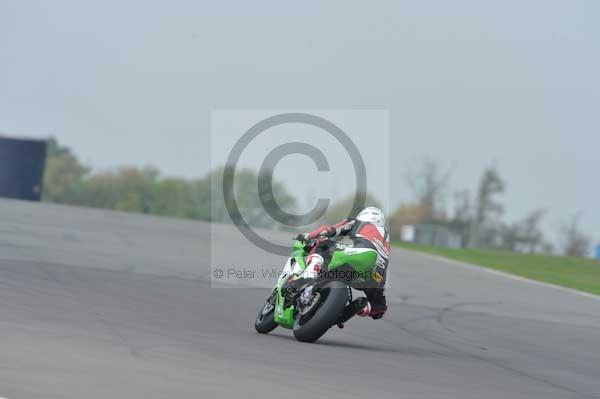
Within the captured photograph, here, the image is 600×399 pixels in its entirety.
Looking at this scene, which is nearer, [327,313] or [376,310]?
[327,313]

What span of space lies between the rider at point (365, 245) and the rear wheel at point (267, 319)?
78 centimetres

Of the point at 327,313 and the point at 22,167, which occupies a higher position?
the point at 22,167

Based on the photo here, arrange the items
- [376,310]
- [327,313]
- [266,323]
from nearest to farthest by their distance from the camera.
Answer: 1. [327,313]
2. [376,310]
3. [266,323]

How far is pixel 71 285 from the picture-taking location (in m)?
14.4

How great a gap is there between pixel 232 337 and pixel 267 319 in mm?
1005

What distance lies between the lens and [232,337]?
10.9 meters

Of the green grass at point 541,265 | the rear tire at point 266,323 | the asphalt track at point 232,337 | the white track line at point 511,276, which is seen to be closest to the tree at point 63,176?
the green grass at point 541,265

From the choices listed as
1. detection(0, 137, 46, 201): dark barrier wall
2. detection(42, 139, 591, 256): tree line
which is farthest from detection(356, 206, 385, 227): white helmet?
detection(42, 139, 591, 256): tree line

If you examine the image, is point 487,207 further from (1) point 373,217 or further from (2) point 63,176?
(1) point 373,217

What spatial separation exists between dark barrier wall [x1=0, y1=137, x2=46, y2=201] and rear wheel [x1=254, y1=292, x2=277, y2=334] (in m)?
33.9

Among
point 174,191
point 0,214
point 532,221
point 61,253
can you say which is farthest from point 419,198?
point 61,253

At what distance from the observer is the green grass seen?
2691 centimetres

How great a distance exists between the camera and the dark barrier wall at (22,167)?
145 feet

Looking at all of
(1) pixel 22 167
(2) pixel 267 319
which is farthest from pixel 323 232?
(1) pixel 22 167
